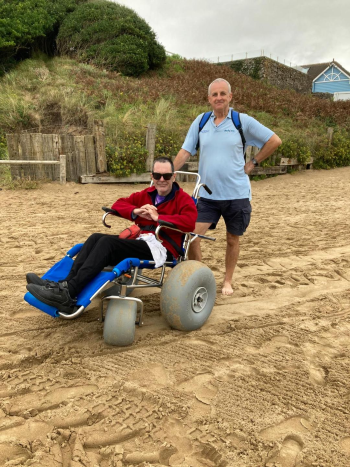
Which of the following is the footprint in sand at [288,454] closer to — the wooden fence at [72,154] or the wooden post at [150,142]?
the wooden fence at [72,154]

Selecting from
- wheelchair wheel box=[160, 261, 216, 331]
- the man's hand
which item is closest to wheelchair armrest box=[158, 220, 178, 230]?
the man's hand

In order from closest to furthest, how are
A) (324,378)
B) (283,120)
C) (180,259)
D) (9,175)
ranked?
1. (324,378)
2. (180,259)
3. (9,175)
4. (283,120)

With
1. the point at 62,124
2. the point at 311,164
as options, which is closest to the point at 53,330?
the point at 62,124

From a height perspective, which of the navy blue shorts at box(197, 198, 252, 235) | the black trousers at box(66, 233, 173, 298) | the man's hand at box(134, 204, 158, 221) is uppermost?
the man's hand at box(134, 204, 158, 221)

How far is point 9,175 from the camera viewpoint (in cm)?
996

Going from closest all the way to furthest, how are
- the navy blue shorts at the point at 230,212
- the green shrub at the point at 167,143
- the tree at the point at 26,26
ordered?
1. the navy blue shorts at the point at 230,212
2. the green shrub at the point at 167,143
3. the tree at the point at 26,26

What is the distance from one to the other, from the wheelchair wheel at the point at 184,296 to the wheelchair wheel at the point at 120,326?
0.34 metres

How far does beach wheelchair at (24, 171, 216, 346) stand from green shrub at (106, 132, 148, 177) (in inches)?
287

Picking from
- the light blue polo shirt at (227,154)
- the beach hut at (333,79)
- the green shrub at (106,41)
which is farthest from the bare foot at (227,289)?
the beach hut at (333,79)

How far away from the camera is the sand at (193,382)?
213 cm

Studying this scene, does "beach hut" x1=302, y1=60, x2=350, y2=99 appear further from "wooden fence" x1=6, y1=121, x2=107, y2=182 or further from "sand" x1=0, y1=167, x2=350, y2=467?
"sand" x1=0, y1=167, x2=350, y2=467

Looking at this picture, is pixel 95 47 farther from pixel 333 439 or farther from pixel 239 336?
pixel 333 439

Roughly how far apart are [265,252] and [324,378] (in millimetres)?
3104

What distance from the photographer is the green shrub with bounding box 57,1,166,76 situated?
18203 mm
